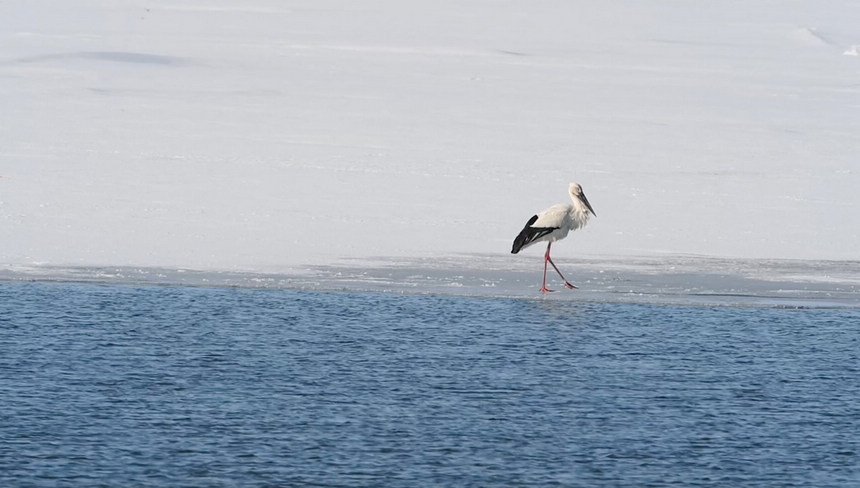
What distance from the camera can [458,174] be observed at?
62.1 ft

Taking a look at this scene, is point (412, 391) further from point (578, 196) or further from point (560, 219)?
point (578, 196)

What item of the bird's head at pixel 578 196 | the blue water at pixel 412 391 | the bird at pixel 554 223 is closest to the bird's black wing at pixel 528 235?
the bird at pixel 554 223

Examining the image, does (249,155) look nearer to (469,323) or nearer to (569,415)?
(469,323)

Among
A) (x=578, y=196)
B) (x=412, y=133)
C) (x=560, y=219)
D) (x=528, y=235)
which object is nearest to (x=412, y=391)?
(x=528, y=235)

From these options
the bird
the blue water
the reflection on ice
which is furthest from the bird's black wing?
the blue water

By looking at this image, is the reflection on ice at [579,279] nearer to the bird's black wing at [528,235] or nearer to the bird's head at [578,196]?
the bird's black wing at [528,235]

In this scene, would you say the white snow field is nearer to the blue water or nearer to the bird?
the bird

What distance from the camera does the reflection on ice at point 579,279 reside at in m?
13.3

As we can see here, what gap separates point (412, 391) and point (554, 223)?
15.5 ft

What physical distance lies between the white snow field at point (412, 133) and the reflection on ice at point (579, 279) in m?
0.19

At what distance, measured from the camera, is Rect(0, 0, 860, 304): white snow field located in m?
15.7

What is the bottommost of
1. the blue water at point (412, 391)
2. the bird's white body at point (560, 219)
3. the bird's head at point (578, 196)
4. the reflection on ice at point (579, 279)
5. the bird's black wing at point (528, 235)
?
the blue water at point (412, 391)

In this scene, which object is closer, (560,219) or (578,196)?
(560,219)

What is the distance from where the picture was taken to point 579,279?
14281 millimetres
